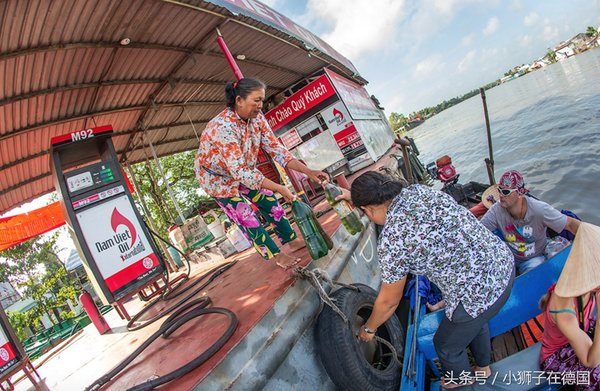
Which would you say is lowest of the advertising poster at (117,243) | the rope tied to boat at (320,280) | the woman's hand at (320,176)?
the rope tied to boat at (320,280)

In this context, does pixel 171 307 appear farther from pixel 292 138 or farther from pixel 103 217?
pixel 292 138

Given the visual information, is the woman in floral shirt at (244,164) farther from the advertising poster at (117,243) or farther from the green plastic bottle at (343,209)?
the advertising poster at (117,243)

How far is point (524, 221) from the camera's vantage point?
305 cm

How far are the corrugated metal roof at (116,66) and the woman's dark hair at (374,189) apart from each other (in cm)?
358

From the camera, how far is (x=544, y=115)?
16.0 metres

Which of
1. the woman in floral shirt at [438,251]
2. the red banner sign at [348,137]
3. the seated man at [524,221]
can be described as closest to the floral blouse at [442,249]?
the woman in floral shirt at [438,251]

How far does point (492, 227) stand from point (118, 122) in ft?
24.0

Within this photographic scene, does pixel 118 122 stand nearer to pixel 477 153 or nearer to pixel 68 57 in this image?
pixel 68 57

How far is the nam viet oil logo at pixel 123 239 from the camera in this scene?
382cm

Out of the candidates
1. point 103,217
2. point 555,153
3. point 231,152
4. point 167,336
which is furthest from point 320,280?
point 555,153

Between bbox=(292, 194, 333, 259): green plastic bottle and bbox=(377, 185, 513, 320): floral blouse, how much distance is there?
46.1 inches

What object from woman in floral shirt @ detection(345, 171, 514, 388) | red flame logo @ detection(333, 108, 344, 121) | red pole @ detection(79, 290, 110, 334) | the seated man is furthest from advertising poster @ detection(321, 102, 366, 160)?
woman in floral shirt @ detection(345, 171, 514, 388)

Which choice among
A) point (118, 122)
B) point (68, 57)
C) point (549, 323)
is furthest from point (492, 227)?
point (118, 122)

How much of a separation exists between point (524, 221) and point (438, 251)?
6.46ft
